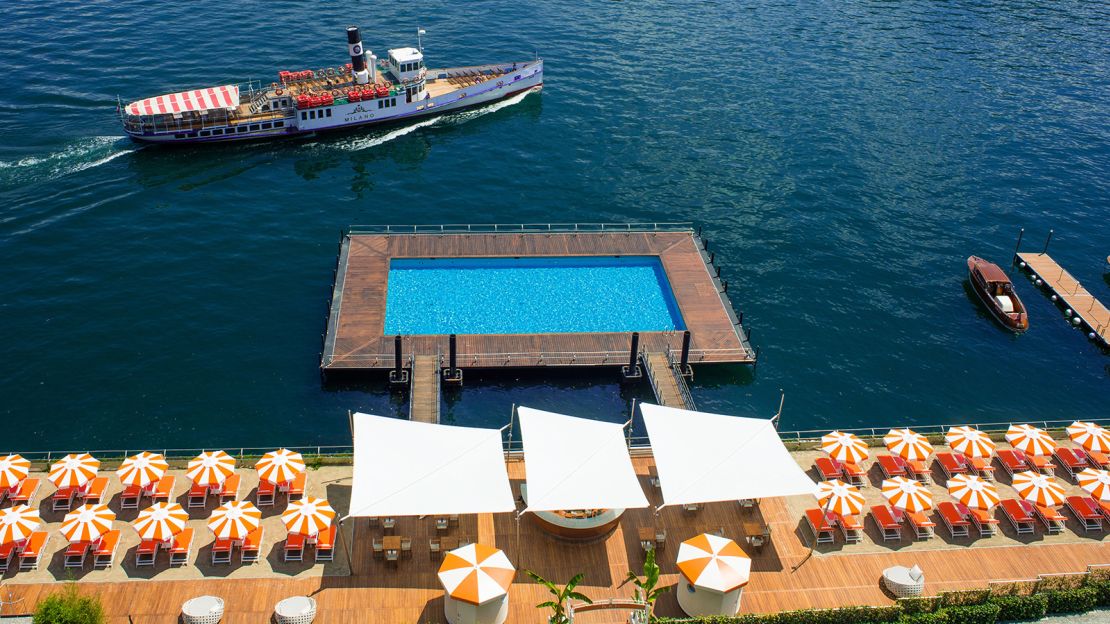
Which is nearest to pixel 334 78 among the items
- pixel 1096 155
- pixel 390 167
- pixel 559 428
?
pixel 390 167

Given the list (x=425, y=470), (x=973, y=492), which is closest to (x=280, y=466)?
(x=425, y=470)

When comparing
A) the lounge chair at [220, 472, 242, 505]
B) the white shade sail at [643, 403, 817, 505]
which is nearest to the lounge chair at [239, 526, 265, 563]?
the lounge chair at [220, 472, 242, 505]

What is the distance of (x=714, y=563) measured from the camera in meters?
39.4

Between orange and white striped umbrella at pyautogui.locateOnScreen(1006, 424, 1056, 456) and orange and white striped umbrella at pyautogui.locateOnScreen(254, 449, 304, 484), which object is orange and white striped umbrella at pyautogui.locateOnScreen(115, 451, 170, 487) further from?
orange and white striped umbrella at pyautogui.locateOnScreen(1006, 424, 1056, 456)

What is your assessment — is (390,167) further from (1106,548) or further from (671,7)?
A: (1106,548)

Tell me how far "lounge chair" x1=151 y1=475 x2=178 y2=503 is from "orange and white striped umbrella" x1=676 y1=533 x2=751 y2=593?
84.5 feet

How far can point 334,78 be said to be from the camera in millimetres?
95125

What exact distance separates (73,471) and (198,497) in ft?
20.2

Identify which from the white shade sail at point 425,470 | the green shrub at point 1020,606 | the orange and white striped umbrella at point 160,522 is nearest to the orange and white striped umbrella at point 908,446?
the green shrub at point 1020,606

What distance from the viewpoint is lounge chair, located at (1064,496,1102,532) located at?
46.8 metres

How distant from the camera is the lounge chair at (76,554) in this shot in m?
41.4

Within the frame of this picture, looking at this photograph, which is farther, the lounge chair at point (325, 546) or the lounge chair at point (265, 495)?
the lounge chair at point (265, 495)

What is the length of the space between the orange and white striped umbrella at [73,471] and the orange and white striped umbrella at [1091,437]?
5314 centimetres

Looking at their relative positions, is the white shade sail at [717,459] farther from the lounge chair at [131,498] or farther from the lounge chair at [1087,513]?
the lounge chair at [131,498]
